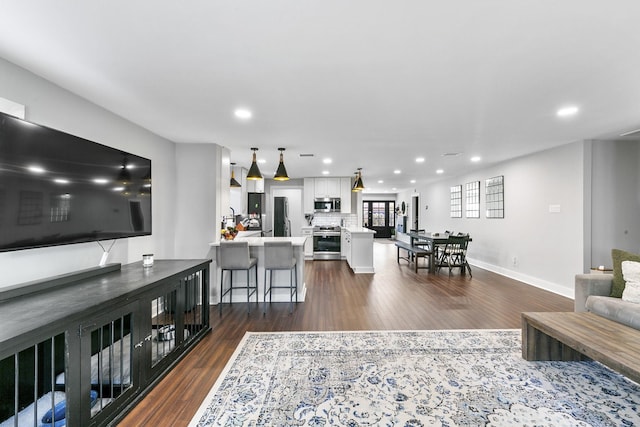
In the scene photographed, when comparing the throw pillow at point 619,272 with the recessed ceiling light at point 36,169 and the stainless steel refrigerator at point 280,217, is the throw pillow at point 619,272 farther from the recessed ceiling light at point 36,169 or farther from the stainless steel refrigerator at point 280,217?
the stainless steel refrigerator at point 280,217

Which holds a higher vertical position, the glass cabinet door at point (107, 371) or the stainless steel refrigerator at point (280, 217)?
the stainless steel refrigerator at point (280, 217)

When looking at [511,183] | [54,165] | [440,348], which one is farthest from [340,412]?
[511,183]


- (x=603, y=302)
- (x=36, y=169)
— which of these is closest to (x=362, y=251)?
(x=603, y=302)

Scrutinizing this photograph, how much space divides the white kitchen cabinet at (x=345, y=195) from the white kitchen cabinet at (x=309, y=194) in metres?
0.86

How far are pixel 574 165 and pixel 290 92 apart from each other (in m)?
4.71

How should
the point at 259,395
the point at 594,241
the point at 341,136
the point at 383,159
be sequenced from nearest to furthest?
the point at 259,395
the point at 341,136
the point at 594,241
the point at 383,159

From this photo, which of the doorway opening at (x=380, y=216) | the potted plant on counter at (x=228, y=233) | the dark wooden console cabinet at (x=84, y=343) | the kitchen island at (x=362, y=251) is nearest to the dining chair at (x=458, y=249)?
the kitchen island at (x=362, y=251)

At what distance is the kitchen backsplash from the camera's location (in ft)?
29.4

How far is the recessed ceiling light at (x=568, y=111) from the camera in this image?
3073 mm

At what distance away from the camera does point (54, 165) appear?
6.95 ft

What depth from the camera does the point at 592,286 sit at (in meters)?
3.24

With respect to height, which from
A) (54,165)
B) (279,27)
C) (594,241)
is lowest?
(594,241)

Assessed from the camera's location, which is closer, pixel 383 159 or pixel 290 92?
pixel 290 92

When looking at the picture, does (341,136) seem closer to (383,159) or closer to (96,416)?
(383,159)
